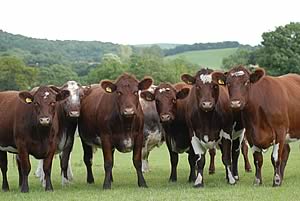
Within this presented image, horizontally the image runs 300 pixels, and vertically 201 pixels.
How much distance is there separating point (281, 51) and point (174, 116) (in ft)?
205

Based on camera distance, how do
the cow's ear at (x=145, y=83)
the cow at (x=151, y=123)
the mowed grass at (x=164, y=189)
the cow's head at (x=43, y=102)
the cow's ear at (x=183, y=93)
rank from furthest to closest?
the cow at (x=151, y=123), the cow's ear at (x=183, y=93), the cow's ear at (x=145, y=83), the cow's head at (x=43, y=102), the mowed grass at (x=164, y=189)

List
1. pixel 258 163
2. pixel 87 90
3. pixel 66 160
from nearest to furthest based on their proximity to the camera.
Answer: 1. pixel 258 163
2. pixel 66 160
3. pixel 87 90

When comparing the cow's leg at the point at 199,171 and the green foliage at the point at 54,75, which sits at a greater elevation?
the cow's leg at the point at 199,171

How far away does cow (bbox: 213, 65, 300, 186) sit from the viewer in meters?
12.8

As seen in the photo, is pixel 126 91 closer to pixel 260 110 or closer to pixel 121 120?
pixel 121 120

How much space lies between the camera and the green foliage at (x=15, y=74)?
270 feet

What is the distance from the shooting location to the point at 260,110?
42.3 ft


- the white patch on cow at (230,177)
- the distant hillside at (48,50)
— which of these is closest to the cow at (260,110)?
the white patch on cow at (230,177)

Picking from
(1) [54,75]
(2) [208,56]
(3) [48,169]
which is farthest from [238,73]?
(2) [208,56]

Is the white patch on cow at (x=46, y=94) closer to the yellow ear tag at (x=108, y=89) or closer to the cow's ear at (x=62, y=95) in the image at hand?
the cow's ear at (x=62, y=95)

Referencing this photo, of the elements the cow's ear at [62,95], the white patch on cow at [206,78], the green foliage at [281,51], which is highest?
the white patch on cow at [206,78]

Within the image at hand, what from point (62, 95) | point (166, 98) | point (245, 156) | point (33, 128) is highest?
point (62, 95)

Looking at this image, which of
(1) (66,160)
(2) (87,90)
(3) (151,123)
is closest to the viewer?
(1) (66,160)

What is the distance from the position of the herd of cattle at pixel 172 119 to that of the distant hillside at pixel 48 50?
81175 millimetres
